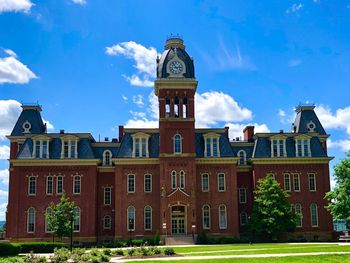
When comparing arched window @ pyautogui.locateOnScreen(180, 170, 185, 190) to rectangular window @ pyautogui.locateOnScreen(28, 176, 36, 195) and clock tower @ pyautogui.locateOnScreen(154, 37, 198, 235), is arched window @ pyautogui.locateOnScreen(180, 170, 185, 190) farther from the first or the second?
rectangular window @ pyautogui.locateOnScreen(28, 176, 36, 195)

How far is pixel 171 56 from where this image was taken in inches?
2142

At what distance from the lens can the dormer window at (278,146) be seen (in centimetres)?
5662

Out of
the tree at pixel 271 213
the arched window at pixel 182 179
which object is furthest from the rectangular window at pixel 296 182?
the arched window at pixel 182 179

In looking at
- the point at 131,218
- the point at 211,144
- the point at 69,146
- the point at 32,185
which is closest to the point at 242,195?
the point at 211,144

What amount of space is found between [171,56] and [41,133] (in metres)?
18.4

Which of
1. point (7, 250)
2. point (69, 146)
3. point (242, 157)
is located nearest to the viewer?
point (7, 250)

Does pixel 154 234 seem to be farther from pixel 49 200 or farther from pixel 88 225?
pixel 49 200

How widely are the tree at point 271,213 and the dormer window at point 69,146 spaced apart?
71.2 feet

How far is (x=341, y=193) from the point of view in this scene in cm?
4338

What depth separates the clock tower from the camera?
5228 centimetres

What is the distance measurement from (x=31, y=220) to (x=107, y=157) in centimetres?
1126

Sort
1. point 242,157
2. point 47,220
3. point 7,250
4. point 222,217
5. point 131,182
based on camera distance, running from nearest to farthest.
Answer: point 7,250, point 47,220, point 222,217, point 131,182, point 242,157

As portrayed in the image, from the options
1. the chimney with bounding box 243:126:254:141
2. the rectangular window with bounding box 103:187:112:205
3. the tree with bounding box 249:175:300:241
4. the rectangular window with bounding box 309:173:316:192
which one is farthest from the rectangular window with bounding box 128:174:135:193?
the rectangular window with bounding box 309:173:316:192

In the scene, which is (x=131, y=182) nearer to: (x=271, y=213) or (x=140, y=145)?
(x=140, y=145)
